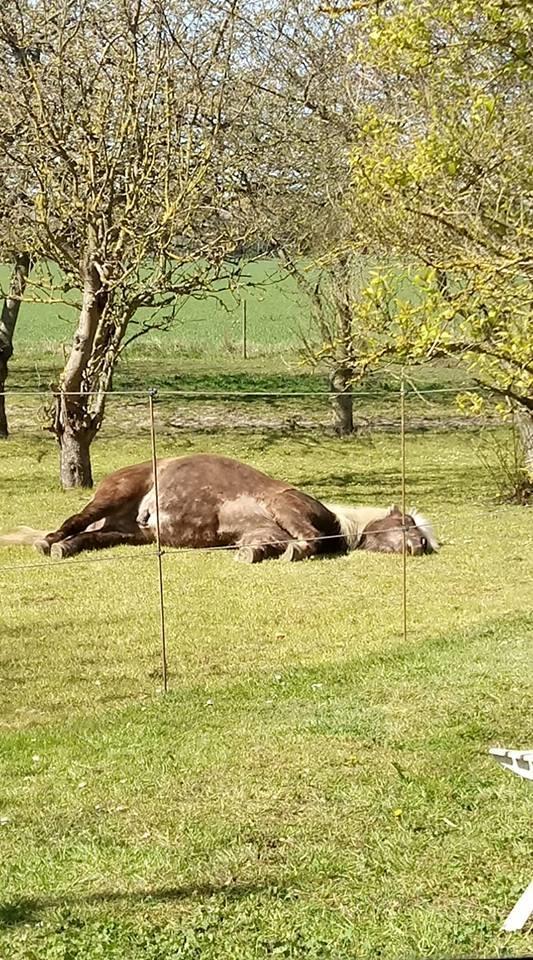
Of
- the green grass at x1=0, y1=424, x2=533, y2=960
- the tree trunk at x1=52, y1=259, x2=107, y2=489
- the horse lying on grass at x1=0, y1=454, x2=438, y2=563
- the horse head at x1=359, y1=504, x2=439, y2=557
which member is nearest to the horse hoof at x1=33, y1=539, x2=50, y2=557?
the horse lying on grass at x1=0, y1=454, x2=438, y2=563

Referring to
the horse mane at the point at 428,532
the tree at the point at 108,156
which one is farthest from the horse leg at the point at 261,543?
the tree at the point at 108,156

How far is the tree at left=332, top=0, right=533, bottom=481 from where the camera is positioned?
19.8ft

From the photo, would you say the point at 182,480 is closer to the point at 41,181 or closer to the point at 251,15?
the point at 41,181

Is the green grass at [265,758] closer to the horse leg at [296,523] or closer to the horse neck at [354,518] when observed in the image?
the horse leg at [296,523]

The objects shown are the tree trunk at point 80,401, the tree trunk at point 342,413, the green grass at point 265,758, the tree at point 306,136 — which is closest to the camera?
the green grass at point 265,758

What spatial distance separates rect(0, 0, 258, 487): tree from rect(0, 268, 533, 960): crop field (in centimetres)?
260

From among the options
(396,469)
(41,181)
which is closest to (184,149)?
(41,181)

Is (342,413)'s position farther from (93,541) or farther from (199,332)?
(199,332)

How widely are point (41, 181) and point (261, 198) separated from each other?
5123 mm

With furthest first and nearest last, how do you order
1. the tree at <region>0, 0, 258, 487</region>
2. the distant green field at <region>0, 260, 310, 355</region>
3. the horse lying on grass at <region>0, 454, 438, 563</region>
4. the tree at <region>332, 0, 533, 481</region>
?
the distant green field at <region>0, 260, 310, 355</region>, the tree at <region>0, 0, 258, 487</region>, the horse lying on grass at <region>0, 454, 438, 563</region>, the tree at <region>332, 0, 533, 481</region>

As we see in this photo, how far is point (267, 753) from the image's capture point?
5789 mm

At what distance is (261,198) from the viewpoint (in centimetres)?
1759

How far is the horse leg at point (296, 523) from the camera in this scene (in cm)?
1107

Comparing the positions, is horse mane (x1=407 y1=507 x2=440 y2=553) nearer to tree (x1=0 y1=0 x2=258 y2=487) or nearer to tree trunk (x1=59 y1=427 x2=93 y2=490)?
tree (x1=0 y1=0 x2=258 y2=487)
